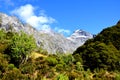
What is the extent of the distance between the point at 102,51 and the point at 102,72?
6.57m

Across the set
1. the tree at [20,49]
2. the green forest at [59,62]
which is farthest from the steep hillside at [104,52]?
the tree at [20,49]

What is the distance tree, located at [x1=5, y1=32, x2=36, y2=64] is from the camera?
157 feet

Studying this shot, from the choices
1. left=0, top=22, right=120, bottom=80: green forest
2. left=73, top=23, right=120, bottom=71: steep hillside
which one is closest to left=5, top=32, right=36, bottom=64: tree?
left=0, top=22, right=120, bottom=80: green forest

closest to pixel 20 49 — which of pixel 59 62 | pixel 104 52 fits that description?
pixel 59 62

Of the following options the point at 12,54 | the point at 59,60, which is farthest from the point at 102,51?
the point at 12,54

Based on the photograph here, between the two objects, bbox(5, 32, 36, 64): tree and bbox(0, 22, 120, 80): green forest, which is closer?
bbox(0, 22, 120, 80): green forest

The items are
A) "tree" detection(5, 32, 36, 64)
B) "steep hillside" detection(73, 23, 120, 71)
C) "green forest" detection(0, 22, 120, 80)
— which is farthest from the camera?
"steep hillside" detection(73, 23, 120, 71)

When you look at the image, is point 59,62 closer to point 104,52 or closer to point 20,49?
point 20,49

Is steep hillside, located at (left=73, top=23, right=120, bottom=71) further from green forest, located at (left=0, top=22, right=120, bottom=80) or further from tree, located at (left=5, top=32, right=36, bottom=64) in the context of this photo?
tree, located at (left=5, top=32, right=36, bottom=64)

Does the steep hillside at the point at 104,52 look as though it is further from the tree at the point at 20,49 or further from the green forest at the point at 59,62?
the tree at the point at 20,49

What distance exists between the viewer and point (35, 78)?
42.6m

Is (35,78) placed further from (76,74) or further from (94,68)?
(94,68)

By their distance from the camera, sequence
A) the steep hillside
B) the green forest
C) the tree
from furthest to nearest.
Answer: 1. the steep hillside
2. the tree
3. the green forest

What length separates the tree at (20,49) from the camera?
4794 centimetres
